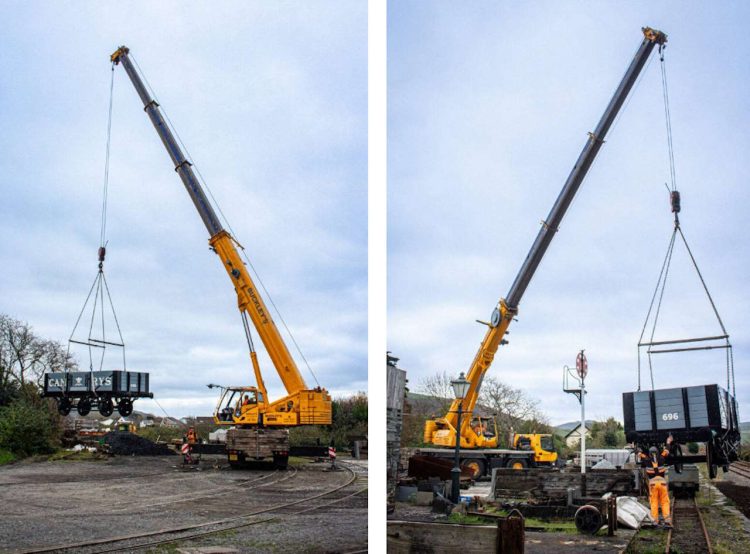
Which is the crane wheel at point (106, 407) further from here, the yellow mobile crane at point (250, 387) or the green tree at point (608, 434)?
the green tree at point (608, 434)

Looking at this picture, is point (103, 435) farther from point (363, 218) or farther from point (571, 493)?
point (571, 493)

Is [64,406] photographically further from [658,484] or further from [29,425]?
[658,484]

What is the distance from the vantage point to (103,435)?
11.0 ft

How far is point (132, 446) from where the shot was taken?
11.9 feet

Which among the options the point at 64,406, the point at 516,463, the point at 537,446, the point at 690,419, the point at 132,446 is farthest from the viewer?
the point at 516,463

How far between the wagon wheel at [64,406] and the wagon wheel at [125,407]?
29 centimetres

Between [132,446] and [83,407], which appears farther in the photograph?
Result: [132,446]

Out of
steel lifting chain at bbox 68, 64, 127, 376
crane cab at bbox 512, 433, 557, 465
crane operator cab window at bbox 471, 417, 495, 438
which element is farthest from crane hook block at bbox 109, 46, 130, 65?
crane cab at bbox 512, 433, 557, 465

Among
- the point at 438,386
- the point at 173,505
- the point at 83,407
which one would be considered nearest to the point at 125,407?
the point at 83,407

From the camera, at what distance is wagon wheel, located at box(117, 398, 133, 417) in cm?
334

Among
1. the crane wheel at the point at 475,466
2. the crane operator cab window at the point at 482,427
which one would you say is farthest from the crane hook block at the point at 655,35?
the crane wheel at the point at 475,466

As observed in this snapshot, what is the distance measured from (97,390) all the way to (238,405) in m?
1.54

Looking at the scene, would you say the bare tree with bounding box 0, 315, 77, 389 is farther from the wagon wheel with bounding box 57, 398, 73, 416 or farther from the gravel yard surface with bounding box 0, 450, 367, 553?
the gravel yard surface with bounding box 0, 450, 367, 553

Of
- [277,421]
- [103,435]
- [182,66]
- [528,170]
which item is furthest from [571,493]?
[182,66]
